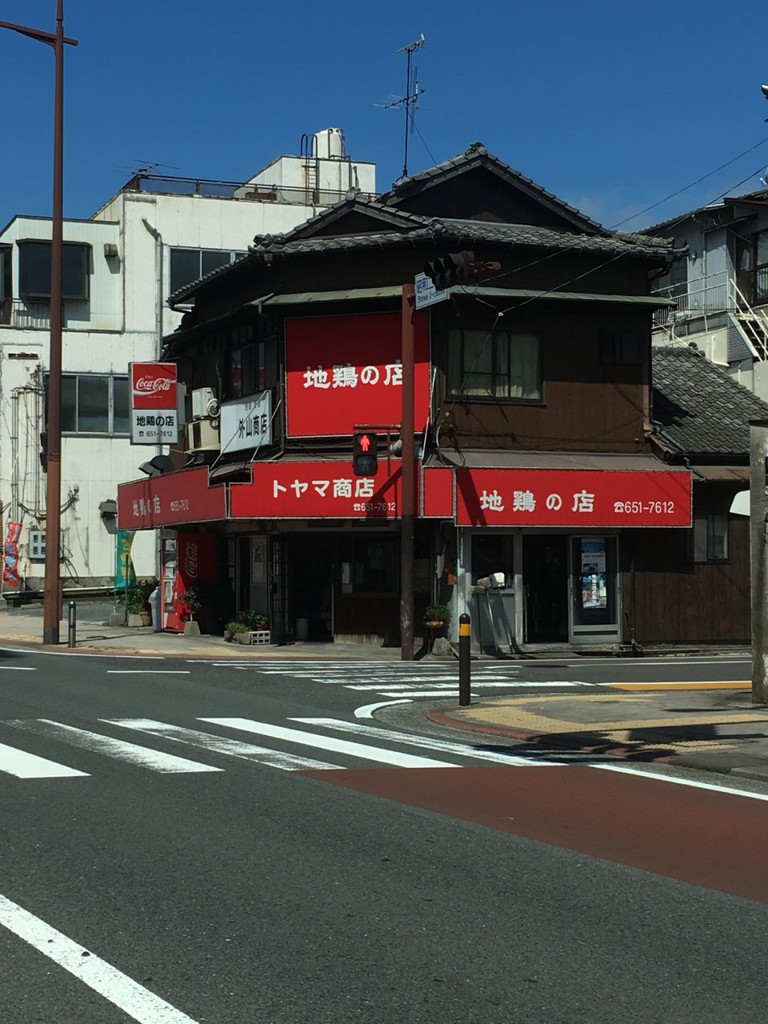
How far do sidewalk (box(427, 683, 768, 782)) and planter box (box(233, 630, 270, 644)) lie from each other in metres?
11.6

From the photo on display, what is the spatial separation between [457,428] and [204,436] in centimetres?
745

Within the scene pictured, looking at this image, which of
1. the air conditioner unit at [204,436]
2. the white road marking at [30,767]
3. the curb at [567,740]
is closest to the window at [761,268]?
the air conditioner unit at [204,436]

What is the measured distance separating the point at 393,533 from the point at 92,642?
7175 mm

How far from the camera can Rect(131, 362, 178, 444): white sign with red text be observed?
33.2m

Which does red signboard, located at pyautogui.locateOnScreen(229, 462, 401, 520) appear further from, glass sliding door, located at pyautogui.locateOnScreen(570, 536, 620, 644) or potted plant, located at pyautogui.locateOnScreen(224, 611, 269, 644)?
glass sliding door, located at pyautogui.locateOnScreen(570, 536, 620, 644)

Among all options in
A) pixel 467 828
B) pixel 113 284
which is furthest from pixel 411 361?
pixel 113 284

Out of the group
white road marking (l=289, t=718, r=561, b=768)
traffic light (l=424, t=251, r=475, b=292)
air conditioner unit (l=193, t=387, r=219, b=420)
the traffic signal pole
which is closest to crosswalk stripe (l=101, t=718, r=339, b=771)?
white road marking (l=289, t=718, r=561, b=768)

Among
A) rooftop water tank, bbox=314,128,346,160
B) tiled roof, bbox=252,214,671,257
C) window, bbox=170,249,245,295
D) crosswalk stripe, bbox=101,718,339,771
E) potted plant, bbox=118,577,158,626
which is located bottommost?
crosswalk stripe, bbox=101,718,339,771

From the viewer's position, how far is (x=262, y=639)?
1174 inches

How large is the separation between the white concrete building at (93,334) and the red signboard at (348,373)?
17683 mm

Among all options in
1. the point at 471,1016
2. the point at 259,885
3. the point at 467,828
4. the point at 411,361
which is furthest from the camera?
the point at 411,361

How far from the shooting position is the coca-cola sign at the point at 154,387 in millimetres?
33281

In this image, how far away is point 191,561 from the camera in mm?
33938

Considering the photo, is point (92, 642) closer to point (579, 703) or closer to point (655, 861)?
point (579, 703)
